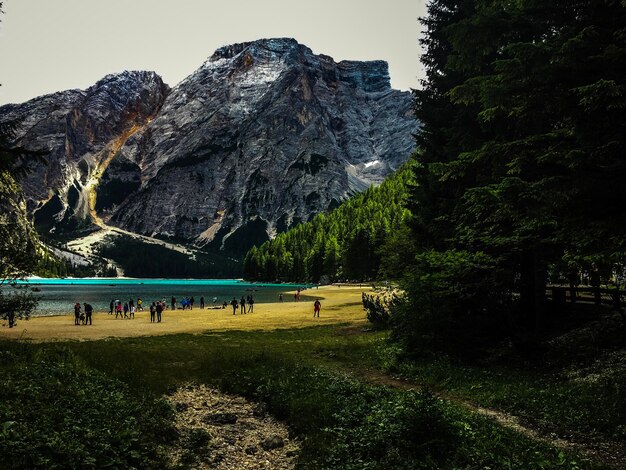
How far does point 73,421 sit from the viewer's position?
404 inches

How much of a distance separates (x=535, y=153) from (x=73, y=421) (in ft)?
46.9

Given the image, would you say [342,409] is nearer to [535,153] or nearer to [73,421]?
[73,421]

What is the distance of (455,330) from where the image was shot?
67.1 ft

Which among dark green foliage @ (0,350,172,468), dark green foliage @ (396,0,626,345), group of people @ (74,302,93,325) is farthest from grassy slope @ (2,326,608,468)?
group of people @ (74,302,93,325)

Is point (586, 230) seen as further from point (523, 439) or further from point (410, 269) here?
point (410, 269)

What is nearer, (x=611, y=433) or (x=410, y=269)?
(x=611, y=433)

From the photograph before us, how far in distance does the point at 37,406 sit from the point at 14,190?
11.8 meters

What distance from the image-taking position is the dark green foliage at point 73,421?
28.6 feet

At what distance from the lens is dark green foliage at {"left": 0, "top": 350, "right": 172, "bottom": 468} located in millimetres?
8703

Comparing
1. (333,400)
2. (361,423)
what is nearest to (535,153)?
(361,423)

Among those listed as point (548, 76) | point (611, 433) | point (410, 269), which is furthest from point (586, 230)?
point (410, 269)

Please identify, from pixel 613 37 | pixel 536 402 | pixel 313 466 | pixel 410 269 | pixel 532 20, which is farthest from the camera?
pixel 410 269

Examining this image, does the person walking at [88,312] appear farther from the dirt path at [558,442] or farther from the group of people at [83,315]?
the dirt path at [558,442]

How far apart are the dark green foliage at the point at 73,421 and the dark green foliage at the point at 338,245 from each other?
368 feet
